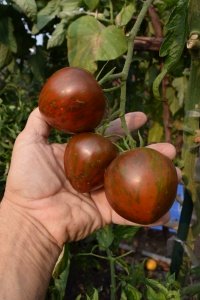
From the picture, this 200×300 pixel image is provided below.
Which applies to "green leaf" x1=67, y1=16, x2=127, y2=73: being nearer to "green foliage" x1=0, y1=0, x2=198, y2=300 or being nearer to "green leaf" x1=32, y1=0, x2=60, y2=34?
"green foliage" x1=0, y1=0, x2=198, y2=300

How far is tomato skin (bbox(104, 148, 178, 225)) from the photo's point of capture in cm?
75

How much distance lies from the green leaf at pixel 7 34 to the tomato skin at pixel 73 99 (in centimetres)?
55

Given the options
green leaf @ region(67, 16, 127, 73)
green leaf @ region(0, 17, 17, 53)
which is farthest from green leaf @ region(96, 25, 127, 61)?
green leaf @ region(0, 17, 17, 53)

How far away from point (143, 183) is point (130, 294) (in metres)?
0.33

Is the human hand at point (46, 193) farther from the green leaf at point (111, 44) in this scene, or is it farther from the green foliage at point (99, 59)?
the green leaf at point (111, 44)

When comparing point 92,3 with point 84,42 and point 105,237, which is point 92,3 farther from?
point 105,237

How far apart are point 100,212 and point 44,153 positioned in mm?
195

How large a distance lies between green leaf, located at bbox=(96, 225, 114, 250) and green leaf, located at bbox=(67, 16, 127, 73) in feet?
1.40

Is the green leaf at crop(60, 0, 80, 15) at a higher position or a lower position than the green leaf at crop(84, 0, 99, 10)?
lower

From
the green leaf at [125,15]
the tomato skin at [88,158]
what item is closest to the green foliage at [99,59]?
the green leaf at [125,15]

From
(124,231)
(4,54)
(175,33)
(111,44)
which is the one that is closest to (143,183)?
(175,33)

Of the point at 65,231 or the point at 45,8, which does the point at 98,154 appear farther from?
the point at 45,8

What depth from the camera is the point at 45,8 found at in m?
1.27

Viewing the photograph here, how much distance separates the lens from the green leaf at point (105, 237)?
1.16 metres
